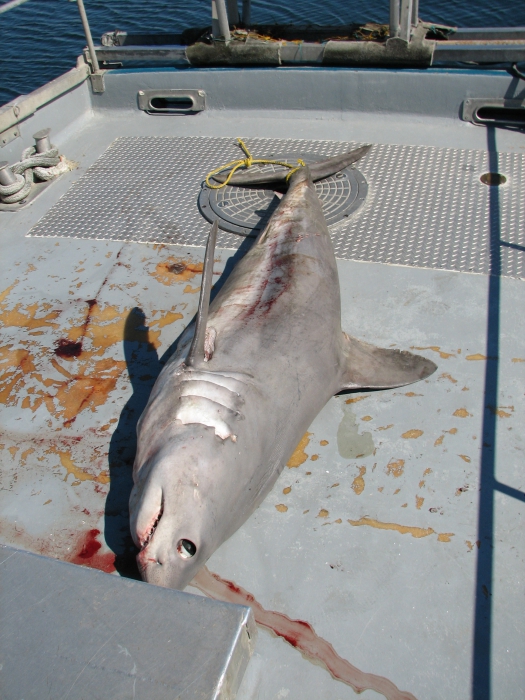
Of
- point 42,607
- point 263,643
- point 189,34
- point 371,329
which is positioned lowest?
point 263,643

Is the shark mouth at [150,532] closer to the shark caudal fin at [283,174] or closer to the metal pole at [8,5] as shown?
the shark caudal fin at [283,174]

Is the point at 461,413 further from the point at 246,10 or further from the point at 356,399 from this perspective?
the point at 246,10

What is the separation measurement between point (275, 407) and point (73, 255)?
7.32 feet

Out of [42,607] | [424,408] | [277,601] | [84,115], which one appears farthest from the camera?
[84,115]

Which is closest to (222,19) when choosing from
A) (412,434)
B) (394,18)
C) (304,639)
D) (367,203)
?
(394,18)

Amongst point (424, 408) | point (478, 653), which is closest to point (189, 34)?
point (424, 408)

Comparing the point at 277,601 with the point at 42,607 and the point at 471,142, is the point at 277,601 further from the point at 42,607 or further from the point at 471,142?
the point at 471,142

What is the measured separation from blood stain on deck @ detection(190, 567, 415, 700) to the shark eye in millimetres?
251

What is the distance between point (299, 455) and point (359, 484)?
1.01 feet

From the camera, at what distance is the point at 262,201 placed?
13.8 feet

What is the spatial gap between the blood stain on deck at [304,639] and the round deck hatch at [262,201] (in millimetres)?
2413

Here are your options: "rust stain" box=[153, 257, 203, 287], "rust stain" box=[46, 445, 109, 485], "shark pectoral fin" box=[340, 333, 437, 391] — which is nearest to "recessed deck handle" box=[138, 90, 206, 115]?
"rust stain" box=[153, 257, 203, 287]

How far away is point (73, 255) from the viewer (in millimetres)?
3881

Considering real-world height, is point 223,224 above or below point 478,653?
above
